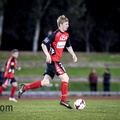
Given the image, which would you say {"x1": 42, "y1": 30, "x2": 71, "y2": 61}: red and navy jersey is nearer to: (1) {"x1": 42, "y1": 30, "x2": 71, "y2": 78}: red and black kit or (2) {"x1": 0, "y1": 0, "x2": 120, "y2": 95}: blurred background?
(1) {"x1": 42, "y1": 30, "x2": 71, "y2": 78}: red and black kit

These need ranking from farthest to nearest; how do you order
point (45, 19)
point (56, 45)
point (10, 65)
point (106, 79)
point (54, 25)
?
point (45, 19)
point (54, 25)
point (106, 79)
point (10, 65)
point (56, 45)

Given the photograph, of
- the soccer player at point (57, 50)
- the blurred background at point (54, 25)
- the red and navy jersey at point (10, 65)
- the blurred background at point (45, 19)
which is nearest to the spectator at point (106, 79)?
the blurred background at point (54, 25)

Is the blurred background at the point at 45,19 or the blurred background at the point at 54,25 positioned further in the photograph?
the blurred background at the point at 45,19

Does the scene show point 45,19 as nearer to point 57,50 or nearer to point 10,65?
point 10,65

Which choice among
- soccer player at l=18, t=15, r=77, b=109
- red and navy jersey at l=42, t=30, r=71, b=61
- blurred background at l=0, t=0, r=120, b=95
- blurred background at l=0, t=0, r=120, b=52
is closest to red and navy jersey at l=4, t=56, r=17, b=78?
soccer player at l=18, t=15, r=77, b=109

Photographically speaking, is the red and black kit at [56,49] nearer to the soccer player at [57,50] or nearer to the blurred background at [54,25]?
the soccer player at [57,50]

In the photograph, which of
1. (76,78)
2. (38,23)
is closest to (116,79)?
(76,78)

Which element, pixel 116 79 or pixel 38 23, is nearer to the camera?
pixel 116 79

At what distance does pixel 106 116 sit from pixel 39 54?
36738 millimetres

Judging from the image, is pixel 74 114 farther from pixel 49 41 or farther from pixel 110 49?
pixel 110 49

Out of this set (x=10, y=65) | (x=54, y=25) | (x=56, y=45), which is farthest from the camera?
(x=54, y=25)

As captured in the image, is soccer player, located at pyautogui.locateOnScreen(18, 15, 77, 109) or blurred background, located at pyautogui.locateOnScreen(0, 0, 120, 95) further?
blurred background, located at pyautogui.locateOnScreen(0, 0, 120, 95)

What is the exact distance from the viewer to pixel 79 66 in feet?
147

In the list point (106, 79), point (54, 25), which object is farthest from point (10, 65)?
point (54, 25)
